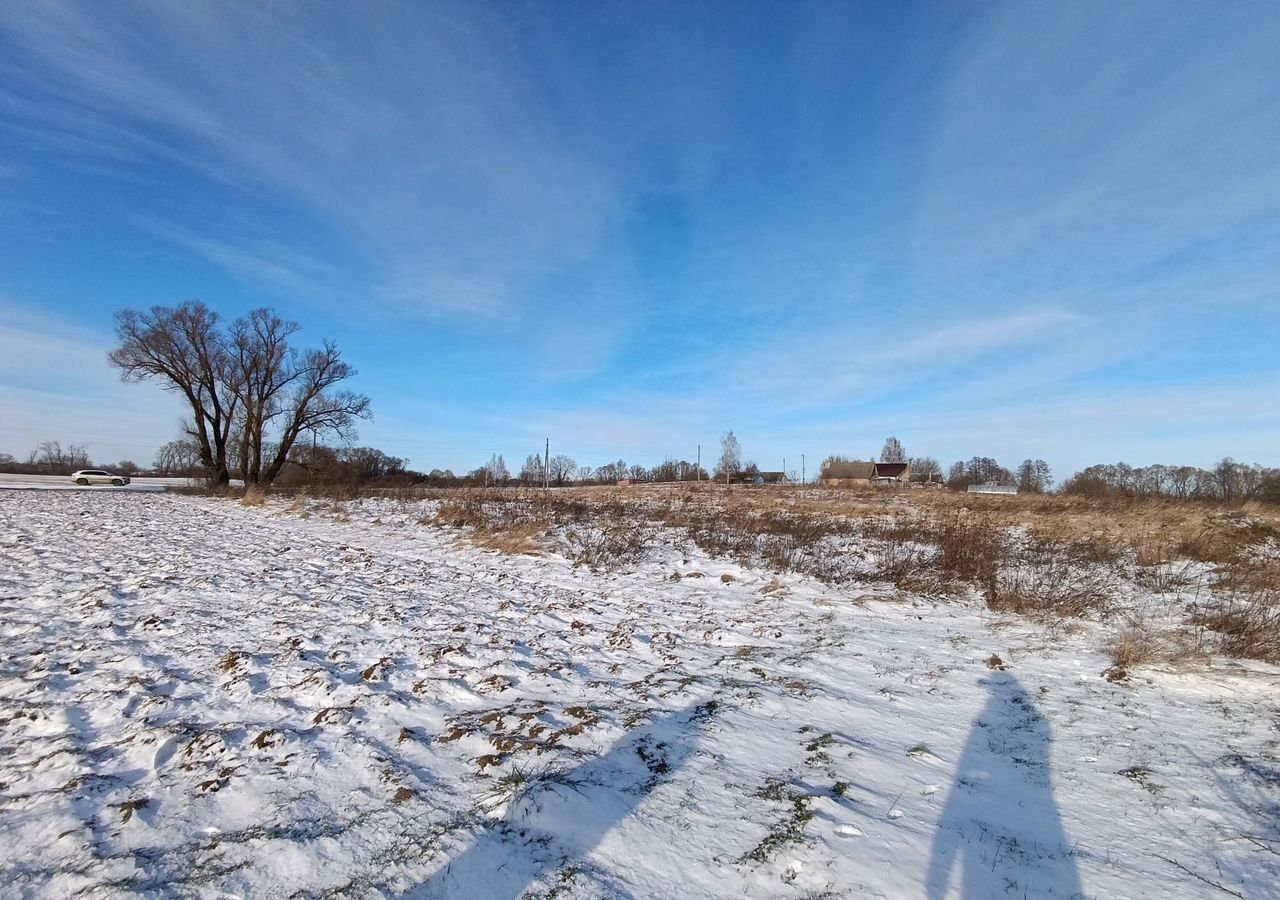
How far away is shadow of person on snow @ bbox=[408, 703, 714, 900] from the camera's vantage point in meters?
2.50

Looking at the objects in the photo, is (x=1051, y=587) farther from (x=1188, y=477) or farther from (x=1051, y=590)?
(x=1188, y=477)

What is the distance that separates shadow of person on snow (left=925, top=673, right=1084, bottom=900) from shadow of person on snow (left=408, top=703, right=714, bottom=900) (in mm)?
1471

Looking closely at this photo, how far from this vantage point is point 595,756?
3.56 meters

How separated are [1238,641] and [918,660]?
11.0 ft

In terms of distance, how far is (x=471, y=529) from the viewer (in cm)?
1373

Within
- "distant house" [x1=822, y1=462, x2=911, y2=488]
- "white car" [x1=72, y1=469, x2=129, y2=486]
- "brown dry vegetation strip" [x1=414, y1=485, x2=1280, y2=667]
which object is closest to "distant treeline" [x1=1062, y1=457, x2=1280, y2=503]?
"distant house" [x1=822, y1=462, x2=911, y2=488]

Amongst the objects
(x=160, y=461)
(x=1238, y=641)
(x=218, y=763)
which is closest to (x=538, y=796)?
(x=218, y=763)

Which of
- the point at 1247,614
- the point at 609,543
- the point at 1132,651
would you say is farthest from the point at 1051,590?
the point at 609,543

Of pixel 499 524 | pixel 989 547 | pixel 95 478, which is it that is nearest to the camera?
pixel 989 547

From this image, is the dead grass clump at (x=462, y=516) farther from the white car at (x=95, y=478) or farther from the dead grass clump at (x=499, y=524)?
the white car at (x=95, y=478)

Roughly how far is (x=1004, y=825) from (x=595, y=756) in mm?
2232

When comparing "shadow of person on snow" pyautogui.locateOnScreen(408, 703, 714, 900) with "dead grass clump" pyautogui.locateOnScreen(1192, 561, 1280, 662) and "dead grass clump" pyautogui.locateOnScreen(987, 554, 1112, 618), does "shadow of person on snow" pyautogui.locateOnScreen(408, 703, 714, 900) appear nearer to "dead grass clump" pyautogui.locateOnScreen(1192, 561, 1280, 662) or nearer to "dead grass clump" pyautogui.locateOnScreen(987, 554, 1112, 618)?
"dead grass clump" pyautogui.locateOnScreen(987, 554, 1112, 618)

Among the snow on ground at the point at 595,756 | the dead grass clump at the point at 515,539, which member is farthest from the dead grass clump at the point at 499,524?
the snow on ground at the point at 595,756

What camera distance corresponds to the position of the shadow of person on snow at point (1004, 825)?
2.61 m
